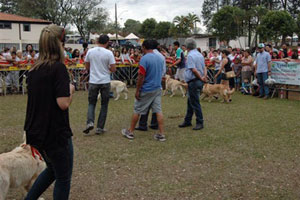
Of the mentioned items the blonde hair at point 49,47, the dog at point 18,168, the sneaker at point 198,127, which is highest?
the blonde hair at point 49,47

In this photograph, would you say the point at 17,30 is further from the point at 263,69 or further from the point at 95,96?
the point at 95,96

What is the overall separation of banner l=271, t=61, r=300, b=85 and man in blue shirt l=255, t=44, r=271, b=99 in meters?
0.42

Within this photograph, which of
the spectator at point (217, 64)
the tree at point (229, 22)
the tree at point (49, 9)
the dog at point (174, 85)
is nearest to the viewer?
the dog at point (174, 85)

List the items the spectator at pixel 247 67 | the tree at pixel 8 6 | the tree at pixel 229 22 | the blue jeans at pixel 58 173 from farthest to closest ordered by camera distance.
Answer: the tree at pixel 8 6
the tree at pixel 229 22
the spectator at pixel 247 67
the blue jeans at pixel 58 173

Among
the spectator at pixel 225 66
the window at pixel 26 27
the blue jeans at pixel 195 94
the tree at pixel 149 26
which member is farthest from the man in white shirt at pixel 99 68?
→ the tree at pixel 149 26

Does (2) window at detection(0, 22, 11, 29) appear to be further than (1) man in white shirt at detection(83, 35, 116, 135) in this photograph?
Yes

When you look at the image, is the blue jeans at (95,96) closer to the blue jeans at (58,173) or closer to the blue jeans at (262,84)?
the blue jeans at (58,173)

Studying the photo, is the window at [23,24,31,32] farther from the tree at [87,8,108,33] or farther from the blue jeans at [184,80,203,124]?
the blue jeans at [184,80,203,124]

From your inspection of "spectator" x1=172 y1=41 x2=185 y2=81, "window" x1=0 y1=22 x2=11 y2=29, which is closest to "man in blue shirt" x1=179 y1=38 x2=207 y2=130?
"spectator" x1=172 y1=41 x2=185 y2=81

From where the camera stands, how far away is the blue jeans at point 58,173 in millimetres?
2672

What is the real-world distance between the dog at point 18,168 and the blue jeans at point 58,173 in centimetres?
21

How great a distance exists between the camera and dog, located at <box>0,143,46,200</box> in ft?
10.1

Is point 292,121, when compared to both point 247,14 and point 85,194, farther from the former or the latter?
point 247,14

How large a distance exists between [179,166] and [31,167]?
234cm
